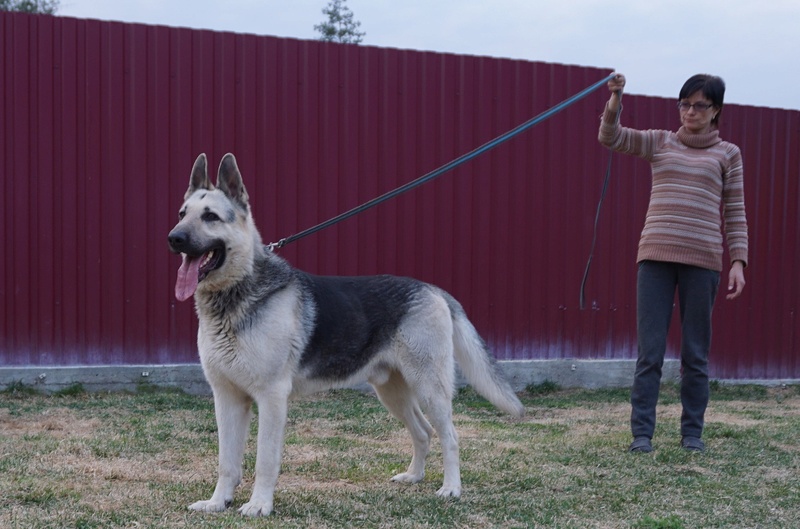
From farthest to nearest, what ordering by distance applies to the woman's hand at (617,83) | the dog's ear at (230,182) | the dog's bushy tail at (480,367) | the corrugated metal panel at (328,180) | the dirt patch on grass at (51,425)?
the corrugated metal panel at (328,180), the dirt patch on grass at (51,425), the woman's hand at (617,83), the dog's bushy tail at (480,367), the dog's ear at (230,182)

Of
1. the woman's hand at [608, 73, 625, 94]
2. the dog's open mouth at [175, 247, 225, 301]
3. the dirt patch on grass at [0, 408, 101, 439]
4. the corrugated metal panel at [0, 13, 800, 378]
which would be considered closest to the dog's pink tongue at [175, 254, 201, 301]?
the dog's open mouth at [175, 247, 225, 301]

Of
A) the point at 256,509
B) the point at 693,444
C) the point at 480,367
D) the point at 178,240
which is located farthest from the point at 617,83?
the point at 256,509

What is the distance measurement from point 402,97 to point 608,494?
518 cm

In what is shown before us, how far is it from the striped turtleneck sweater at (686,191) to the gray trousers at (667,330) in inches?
5.1

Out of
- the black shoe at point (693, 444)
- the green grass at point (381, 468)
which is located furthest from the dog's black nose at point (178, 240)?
the black shoe at point (693, 444)

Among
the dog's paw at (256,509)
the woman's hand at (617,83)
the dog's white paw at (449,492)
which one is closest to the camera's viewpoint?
the dog's paw at (256,509)

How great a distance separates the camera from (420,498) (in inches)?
173

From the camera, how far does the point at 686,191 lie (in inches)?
224

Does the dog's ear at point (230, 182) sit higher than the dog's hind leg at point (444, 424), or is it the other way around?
the dog's ear at point (230, 182)

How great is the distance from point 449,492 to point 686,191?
8.78 ft

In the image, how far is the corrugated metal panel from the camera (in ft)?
25.6

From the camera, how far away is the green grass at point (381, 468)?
4059mm

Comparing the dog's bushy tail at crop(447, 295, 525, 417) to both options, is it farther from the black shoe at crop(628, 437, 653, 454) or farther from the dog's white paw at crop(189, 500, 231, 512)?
the dog's white paw at crop(189, 500, 231, 512)

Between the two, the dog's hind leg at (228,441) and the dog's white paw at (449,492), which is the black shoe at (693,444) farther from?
the dog's hind leg at (228,441)
